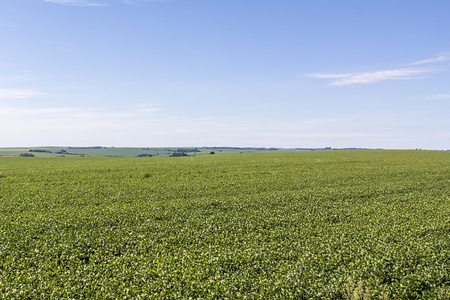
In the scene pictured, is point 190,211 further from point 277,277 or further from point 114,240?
point 277,277

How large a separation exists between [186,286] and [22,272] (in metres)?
6.96

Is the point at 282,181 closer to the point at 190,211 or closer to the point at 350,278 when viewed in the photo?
the point at 190,211

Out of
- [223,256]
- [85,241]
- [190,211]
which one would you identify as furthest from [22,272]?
[190,211]

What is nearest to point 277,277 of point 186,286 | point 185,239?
point 186,286

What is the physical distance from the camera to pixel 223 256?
37.2 ft

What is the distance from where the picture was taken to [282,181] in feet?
99.5

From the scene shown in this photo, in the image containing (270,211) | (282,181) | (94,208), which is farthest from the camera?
(282,181)

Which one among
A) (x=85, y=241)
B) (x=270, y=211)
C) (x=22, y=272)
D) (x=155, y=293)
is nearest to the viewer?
(x=155, y=293)

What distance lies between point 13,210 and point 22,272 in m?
11.5

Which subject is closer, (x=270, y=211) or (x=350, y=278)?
(x=350, y=278)

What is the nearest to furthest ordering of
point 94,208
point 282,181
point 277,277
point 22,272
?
point 277,277, point 22,272, point 94,208, point 282,181

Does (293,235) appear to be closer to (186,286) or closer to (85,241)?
(186,286)

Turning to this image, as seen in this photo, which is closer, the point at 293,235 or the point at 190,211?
the point at 293,235

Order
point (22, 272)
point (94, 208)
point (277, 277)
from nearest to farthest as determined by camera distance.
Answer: point (277, 277) → point (22, 272) → point (94, 208)
